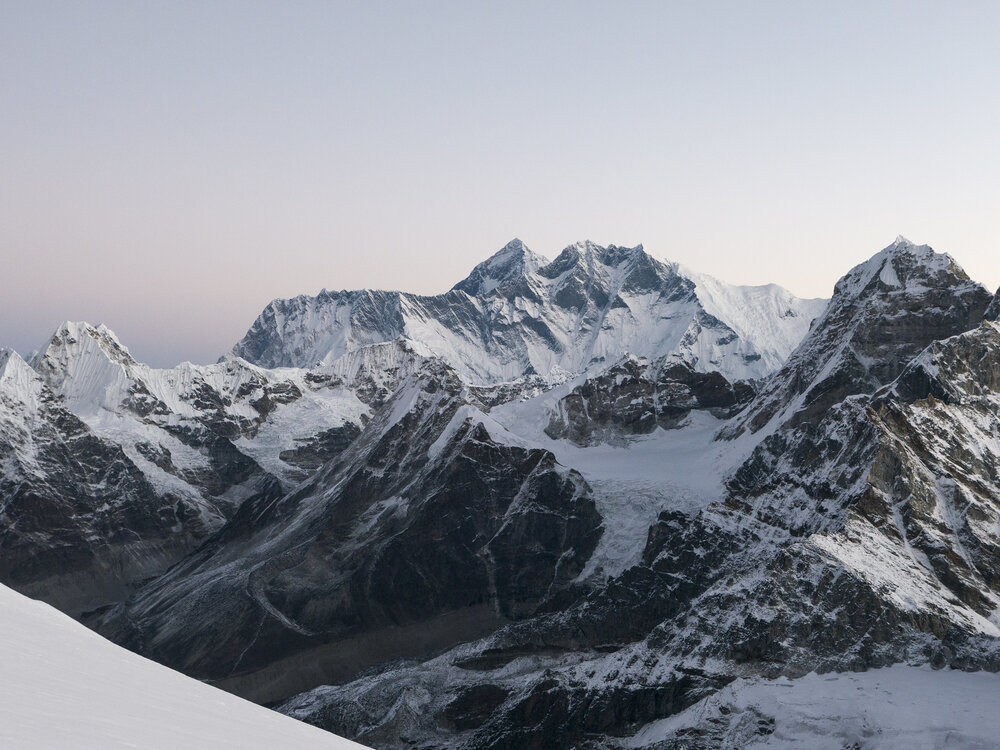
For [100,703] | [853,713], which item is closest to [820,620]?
[853,713]

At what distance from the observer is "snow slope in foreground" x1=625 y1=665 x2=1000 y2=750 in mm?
124000

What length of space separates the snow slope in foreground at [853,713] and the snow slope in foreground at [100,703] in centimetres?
10336

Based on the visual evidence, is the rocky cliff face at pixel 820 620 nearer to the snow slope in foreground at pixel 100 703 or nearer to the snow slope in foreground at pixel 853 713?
the snow slope in foreground at pixel 853 713

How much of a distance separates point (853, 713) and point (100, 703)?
11853cm

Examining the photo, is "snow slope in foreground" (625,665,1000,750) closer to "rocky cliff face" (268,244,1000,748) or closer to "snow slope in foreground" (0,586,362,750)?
"rocky cliff face" (268,244,1000,748)

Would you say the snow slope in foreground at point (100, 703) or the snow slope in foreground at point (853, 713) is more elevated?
the snow slope in foreground at point (100, 703)

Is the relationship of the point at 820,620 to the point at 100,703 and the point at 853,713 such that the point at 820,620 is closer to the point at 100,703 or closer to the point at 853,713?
the point at 853,713

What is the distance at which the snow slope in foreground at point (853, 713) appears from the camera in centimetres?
12400

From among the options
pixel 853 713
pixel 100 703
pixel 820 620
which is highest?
pixel 100 703

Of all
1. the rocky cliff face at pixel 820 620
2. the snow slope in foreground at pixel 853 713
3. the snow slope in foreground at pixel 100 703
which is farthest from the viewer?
the rocky cliff face at pixel 820 620

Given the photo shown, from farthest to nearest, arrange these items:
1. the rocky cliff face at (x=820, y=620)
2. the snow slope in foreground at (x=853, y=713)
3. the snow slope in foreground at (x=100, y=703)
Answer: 1. the rocky cliff face at (x=820, y=620)
2. the snow slope in foreground at (x=853, y=713)
3. the snow slope in foreground at (x=100, y=703)

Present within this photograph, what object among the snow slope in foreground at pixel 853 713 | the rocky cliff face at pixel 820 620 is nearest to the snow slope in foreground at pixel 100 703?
the snow slope in foreground at pixel 853 713

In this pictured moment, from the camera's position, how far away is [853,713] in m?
132

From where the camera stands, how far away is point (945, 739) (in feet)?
399
